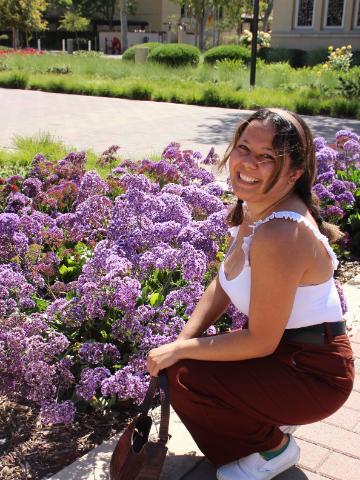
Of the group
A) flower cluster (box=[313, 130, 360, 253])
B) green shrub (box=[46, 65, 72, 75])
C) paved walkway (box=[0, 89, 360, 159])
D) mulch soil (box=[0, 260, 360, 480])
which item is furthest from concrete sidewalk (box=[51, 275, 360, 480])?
green shrub (box=[46, 65, 72, 75])

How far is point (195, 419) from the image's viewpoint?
241cm

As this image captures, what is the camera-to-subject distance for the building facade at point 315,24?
100ft

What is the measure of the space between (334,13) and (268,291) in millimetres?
32036

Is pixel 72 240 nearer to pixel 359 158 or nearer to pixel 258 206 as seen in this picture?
pixel 258 206

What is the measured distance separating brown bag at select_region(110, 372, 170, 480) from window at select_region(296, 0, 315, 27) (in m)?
32.1

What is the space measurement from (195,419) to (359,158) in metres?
4.20

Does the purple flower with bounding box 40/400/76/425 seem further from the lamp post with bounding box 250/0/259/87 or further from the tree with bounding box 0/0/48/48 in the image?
the tree with bounding box 0/0/48/48

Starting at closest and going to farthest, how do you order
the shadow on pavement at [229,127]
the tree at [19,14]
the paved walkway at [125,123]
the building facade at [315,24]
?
the paved walkway at [125,123] < the shadow on pavement at [229,127] < the building facade at [315,24] < the tree at [19,14]

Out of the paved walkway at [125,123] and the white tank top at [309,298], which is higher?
the white tank top at [309,298]

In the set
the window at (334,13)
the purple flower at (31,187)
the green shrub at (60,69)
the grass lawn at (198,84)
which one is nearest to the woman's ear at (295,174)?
the purple flower at (31,187)

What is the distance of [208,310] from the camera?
8.78ft

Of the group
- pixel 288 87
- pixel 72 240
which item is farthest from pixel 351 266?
pixel 288 87

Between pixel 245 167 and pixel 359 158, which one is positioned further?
pixel 359 158

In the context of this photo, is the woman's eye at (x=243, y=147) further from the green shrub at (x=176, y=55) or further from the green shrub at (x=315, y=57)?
the green shrub at (x=315, y=57)
